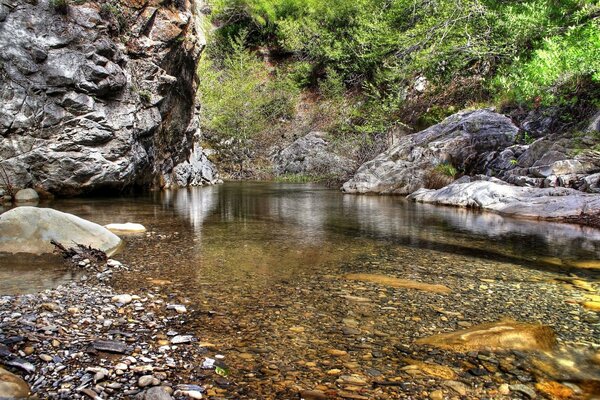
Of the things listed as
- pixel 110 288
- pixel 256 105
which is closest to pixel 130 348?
pixel 110 288

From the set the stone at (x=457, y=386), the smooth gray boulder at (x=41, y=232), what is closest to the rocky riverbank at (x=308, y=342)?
the stone at (x=457, y=386)

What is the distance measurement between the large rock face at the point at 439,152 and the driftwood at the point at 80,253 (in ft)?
42.7

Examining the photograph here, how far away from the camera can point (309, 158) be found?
28406mm

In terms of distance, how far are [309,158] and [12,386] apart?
87.8 feet

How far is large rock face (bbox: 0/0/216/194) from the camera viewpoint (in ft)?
38.0

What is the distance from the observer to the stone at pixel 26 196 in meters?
11.6

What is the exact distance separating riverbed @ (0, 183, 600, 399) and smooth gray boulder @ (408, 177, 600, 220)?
1.03 m

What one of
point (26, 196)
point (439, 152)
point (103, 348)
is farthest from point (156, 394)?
point (439, 152)

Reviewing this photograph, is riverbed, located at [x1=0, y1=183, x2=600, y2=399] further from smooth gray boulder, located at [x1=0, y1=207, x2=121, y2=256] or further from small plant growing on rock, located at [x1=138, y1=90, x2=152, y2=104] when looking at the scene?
small plant growing on rock, located at [x1=138, y1=90, x2=152, y2=104]

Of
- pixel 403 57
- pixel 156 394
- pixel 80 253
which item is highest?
pixel 403 57

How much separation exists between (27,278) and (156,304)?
152 centimetres

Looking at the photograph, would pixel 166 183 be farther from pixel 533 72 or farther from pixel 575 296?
pixel 575 296

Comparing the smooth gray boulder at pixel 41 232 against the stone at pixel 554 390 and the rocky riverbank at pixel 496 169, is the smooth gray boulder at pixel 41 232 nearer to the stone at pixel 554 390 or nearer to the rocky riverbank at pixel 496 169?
the stone at pixel 554 390

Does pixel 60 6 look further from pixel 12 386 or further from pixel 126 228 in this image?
pixel 12 386
